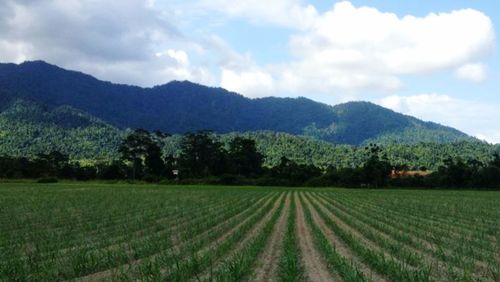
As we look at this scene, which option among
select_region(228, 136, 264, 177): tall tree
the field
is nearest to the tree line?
select_region(228, 136, 264, 177): tall tree

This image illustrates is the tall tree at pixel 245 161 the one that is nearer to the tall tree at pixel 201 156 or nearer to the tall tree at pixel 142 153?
the tall tree at pixel 201 156

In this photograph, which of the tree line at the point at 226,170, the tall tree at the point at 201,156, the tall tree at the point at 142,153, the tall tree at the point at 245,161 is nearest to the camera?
the tree line at the point at 226,170

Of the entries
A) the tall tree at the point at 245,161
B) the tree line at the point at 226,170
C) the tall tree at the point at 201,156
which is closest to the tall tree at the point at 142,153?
the tree line at the point at 226,170

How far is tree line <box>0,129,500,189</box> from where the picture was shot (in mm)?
123938

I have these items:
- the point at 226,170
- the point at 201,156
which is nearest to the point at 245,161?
the point at 226,170

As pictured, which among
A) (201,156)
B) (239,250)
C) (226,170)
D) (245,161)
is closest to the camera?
(239,250)

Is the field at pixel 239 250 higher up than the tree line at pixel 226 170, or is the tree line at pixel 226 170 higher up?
the tree line at pixel 226 170

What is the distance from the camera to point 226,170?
14488cm

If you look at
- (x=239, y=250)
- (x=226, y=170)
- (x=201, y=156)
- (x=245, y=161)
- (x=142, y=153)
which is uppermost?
(x=142, y=153)

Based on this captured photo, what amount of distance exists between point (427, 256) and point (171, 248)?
8.97m

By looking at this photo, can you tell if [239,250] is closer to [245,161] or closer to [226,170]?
[226,170]

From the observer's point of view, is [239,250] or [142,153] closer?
[239,250]

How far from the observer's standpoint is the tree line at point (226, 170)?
4879 inches

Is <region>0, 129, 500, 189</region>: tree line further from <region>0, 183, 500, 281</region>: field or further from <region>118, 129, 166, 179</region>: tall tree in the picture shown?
<region>0, 183, 500, 281</region>: field
